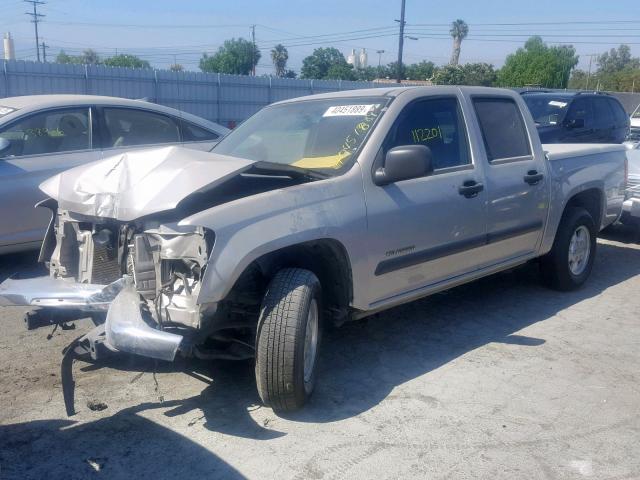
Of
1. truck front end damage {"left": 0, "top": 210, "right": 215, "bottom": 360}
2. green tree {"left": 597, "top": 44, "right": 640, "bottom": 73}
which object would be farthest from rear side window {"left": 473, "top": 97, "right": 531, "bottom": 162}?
green tree {"left": 597, "top": 44, "right": 640, "bottom": 73}

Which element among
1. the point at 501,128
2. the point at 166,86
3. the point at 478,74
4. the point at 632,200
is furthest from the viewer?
the point at 478,74

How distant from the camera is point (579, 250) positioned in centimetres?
644

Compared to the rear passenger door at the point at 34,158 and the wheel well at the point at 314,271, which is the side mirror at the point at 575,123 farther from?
the wheel well at the point at 314,271

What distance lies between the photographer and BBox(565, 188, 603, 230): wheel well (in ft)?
21.3

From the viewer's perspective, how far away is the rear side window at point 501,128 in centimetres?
536

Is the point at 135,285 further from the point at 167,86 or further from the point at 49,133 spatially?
the point at 167,86

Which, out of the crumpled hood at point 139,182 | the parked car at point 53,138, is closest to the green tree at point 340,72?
the parked car at point 53,138

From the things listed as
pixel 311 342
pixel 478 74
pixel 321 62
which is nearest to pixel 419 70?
pixel 321 62

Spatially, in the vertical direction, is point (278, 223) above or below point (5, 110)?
below

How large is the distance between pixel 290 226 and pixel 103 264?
115 cm

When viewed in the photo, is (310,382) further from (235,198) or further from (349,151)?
(349,151)

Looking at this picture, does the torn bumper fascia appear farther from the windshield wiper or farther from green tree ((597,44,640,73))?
green tree ((597,44,640,73))

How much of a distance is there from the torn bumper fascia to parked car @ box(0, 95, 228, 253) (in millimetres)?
2319

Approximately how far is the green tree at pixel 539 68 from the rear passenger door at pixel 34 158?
53841 mm
